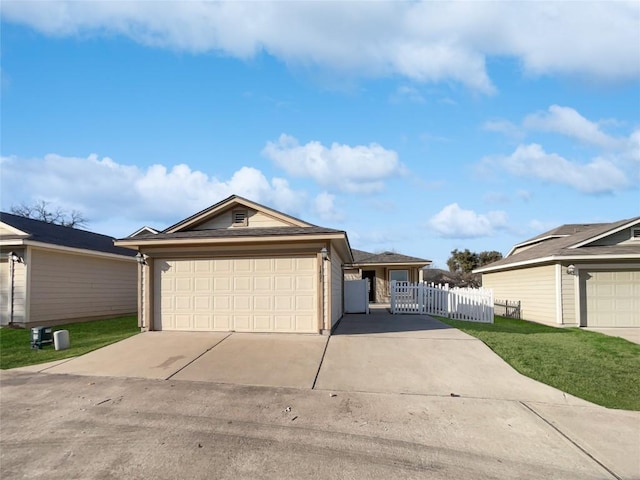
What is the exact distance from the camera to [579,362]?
8.74 metres

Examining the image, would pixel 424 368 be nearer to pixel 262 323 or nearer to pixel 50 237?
pixel 262 323

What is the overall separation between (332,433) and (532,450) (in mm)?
2347

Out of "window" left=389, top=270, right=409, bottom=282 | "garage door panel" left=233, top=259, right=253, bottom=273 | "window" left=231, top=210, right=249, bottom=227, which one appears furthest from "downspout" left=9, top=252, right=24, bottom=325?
"window" left=389, top=270, right=409, bottom=282

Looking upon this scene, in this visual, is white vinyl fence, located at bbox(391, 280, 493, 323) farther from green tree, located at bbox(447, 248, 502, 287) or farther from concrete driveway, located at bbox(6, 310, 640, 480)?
green tree, located at bbox(447, 248, 502, 287)

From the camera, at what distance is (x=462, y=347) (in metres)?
9.84

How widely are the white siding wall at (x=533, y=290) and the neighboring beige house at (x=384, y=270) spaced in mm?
5568

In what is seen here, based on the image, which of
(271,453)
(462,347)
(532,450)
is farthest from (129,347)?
(532,450)

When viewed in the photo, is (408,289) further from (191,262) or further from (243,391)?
(243,391)

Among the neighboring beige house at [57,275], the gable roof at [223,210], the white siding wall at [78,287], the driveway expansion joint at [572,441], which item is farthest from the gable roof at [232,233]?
the driveway expansion joint at [572,441]

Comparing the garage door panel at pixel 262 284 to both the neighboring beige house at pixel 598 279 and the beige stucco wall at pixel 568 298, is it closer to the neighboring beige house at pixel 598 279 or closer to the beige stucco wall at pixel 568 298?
the neighboring beige house at pixel 598 279

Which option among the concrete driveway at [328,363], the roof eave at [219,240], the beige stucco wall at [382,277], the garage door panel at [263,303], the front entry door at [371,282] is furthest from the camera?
the front entry door at [371,282]

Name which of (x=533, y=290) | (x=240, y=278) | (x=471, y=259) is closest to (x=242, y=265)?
(x=240, y=278)

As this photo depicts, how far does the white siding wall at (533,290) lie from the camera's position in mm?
15914

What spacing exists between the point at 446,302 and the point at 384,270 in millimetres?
11119
